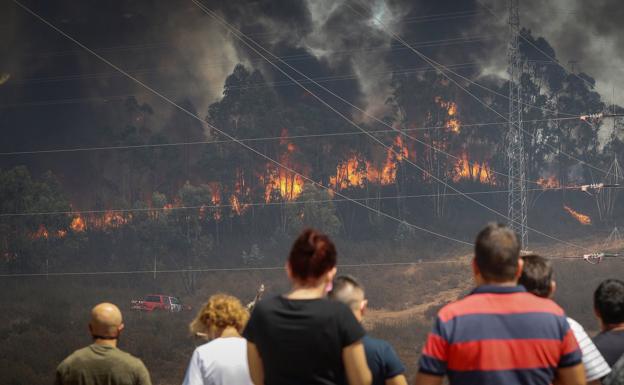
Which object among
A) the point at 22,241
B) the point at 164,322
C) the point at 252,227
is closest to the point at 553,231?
the point at 252,227

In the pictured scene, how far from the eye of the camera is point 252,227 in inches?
2697

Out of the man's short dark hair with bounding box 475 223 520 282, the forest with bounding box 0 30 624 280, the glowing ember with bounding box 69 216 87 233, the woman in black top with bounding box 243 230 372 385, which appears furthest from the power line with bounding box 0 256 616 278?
the man's short dark hair with bounding box 475 223 520 282

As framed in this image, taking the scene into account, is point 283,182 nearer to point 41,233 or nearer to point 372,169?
point 372,169

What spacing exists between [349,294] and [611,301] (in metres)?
2.12

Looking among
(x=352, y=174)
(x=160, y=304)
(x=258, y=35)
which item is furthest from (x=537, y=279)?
(x=258, y=35)

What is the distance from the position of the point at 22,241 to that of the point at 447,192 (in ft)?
123

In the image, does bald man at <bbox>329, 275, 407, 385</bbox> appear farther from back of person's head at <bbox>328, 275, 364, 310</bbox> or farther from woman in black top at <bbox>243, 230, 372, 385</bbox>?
woman in black top at <bbox>243, 230, 372, 385</bbox>

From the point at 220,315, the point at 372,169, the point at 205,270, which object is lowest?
the point at 205,270

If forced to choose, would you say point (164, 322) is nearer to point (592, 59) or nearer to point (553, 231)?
point (553, 231)

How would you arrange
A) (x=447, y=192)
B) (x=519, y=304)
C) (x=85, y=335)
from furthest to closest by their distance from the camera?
(x=447, y=192) < (x=85, y=335) < (x=519, y=304)

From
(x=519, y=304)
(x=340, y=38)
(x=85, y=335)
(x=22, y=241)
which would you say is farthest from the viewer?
(x=340, y=38)

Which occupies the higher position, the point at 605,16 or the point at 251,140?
the point at 605,16

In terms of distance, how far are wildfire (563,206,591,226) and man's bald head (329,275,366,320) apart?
65.8 m

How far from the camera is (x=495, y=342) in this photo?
4.55m
